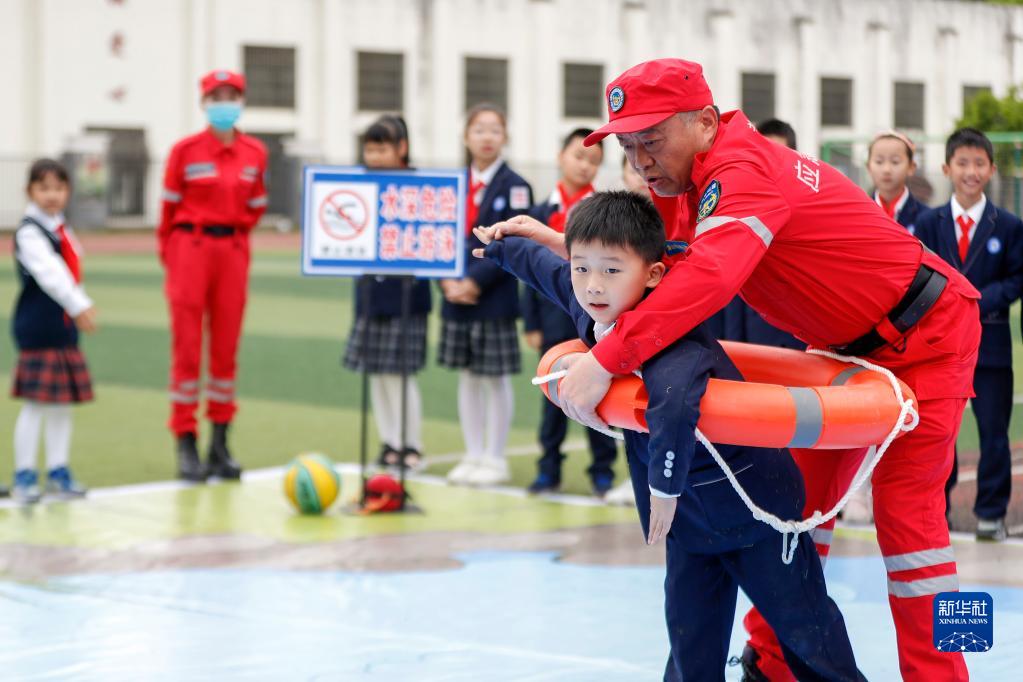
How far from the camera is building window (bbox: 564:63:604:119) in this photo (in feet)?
139

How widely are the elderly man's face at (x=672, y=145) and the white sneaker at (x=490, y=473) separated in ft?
15.0

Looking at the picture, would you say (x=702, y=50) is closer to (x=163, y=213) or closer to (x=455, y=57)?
(x=455, y=57)

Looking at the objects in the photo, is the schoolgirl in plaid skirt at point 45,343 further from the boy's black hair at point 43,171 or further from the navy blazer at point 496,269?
the navy blazer at point 496,269

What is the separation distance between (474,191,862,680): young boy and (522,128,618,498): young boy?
384 centimetres

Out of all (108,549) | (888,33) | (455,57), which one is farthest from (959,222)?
(888,33)

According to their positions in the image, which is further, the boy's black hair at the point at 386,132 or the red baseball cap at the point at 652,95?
the boy's black hair at the point at 386,132

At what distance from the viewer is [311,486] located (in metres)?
7.66

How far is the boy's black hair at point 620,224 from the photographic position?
3.93 meters

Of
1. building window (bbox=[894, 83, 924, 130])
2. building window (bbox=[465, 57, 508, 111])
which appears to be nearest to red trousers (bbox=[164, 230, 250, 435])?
building window (bbox=[465, 57, 508, 111])

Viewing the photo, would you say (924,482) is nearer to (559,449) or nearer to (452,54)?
(559,449)

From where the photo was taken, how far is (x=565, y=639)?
5.47m

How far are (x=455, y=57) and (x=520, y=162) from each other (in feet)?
11.1

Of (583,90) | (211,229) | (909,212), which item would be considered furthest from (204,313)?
(583,90)

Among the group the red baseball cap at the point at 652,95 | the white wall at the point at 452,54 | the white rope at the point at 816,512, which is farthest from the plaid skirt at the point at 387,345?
the white wall at the point at 452,54
